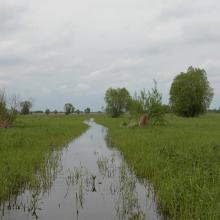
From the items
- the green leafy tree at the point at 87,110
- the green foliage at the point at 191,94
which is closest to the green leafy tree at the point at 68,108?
the green leafy tree at the point at 87,110

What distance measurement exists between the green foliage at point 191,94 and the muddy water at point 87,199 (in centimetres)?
5890

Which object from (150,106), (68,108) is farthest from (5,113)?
(68,108)

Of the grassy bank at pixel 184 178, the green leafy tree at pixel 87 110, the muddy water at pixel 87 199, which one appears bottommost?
the muddy water at pixel 87 199

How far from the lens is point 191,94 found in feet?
229

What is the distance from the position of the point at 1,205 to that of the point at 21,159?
5.33 meters

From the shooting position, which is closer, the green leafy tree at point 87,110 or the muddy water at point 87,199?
the muddy water at point 87,199

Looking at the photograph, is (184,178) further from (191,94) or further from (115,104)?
(115,104)

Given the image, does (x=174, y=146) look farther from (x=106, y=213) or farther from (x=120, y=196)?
(x=106, y=213)

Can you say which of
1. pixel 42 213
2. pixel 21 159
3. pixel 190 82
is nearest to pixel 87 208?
pixel 42 213

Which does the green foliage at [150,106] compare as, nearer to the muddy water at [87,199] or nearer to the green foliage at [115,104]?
the muddy water at [87,199]

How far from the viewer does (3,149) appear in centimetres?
1706

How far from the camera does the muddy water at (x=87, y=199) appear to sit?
8320mm

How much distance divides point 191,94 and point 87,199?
63.0 m

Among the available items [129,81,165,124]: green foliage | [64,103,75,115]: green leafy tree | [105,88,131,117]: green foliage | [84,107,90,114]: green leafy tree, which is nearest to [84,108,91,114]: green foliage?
[84,107,90,114]: green leafy tree
